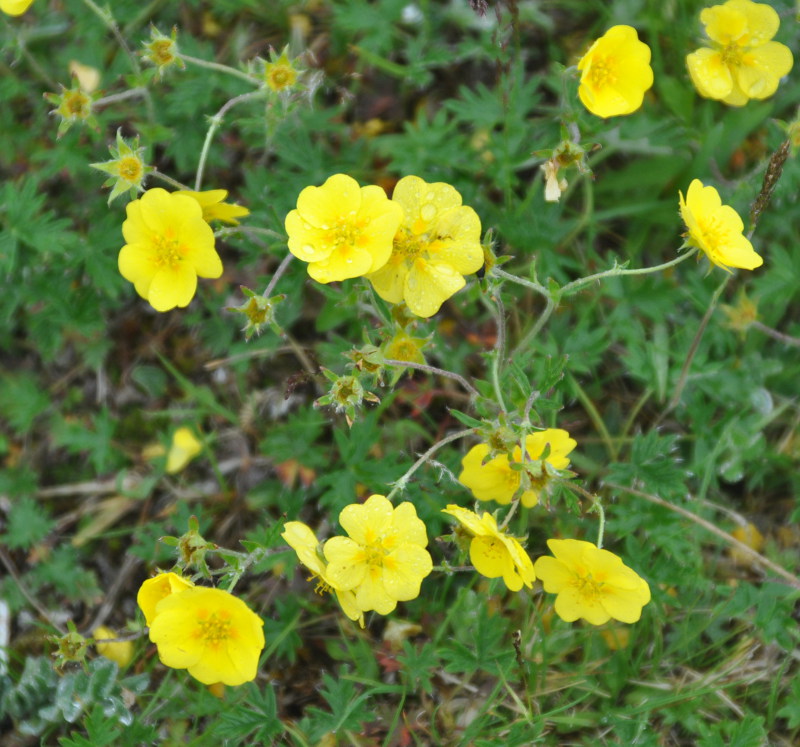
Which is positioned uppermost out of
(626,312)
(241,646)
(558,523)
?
(626,312)

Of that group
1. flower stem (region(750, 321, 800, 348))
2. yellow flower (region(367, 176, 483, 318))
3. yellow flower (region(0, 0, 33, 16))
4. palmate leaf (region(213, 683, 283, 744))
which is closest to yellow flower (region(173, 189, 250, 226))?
yellow flower (region(367, 176, 483, 318))

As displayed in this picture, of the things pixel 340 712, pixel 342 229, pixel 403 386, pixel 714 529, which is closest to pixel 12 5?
pixel 342 229

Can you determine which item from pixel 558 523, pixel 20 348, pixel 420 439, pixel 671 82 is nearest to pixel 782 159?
pixel 671 82

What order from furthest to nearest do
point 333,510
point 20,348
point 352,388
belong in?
point 20,348 → point 333,510 → point 352,388

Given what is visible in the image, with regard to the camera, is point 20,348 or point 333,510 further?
point 20,348

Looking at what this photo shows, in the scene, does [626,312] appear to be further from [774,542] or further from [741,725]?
[741,725]

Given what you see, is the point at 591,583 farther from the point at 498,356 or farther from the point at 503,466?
the point at 498,356
